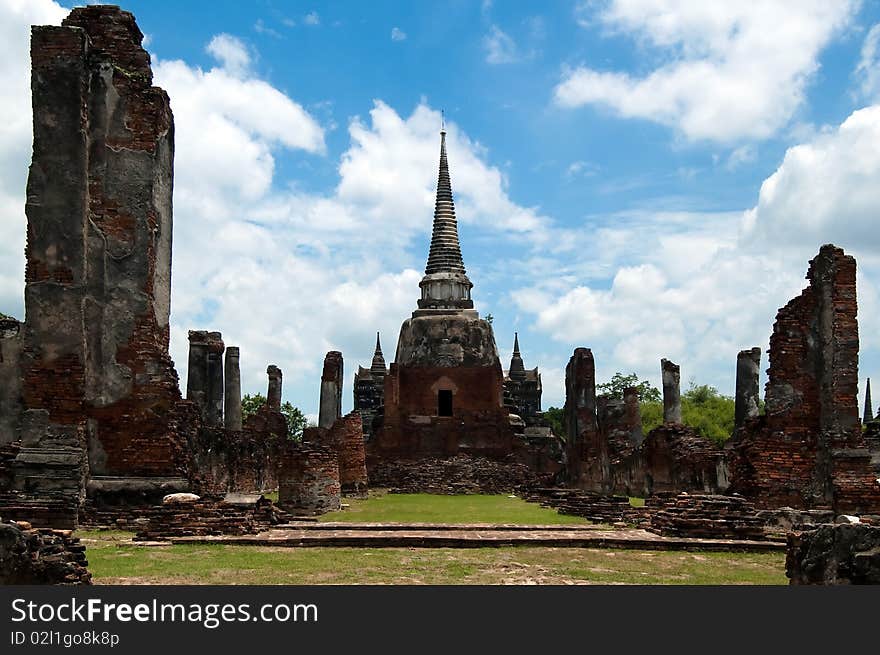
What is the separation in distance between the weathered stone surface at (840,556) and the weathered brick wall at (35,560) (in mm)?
4693

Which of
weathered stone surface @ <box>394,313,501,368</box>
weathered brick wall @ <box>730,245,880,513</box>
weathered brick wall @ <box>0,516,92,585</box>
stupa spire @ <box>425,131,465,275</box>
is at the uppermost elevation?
stupa spire @ <box>425,131,465,275</box>

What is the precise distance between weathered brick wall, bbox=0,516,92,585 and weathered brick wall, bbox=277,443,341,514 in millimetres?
10863

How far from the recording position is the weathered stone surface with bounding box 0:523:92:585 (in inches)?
240

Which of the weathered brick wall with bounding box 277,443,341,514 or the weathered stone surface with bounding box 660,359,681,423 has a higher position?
the weathered stone surface with bounding box 660,359,681,423

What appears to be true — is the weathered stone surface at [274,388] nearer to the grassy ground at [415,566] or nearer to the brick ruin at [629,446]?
the brick ruin at [629,446]

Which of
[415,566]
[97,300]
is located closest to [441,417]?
[97,300]

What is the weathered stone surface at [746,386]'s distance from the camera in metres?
23.0

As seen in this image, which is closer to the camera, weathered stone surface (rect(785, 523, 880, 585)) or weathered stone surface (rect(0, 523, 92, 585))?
weathered stone surface (rect(785, 523, 880, 585))

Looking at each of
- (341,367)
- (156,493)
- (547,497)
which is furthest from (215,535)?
(341,367)

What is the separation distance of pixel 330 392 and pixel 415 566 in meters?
24.5

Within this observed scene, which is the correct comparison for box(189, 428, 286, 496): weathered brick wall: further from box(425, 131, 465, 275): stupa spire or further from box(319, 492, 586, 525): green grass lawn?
box(425, 131, 465, 275): stupa spire

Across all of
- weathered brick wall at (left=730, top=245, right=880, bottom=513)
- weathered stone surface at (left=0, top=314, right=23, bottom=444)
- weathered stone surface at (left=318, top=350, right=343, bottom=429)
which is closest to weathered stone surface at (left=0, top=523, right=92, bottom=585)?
weathered stone surface at (left=0, top=314, right=23, bottom=444)
